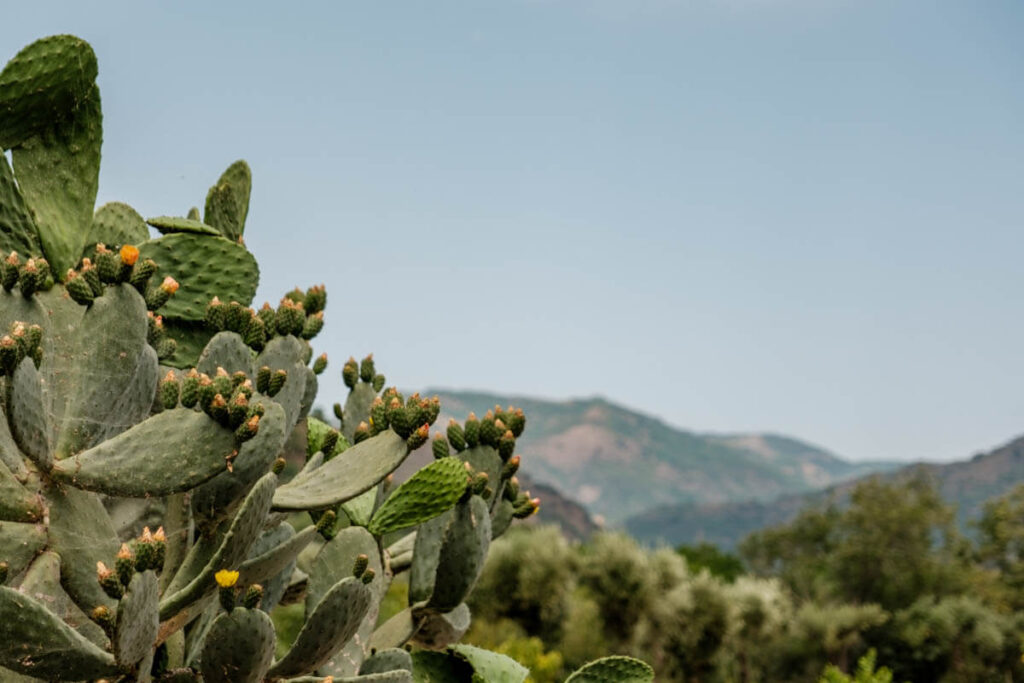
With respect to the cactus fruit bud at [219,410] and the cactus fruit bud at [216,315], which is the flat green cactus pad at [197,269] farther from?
the cactus fruit bud at [219,410]

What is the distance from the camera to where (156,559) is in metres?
2.02

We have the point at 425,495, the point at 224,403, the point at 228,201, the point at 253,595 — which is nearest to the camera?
the point at 224,403

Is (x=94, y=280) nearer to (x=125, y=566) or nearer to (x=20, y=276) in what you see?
(x=20, y=276)

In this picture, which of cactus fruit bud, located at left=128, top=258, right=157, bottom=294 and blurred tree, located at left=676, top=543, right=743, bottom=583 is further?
Result: blurred tree, located at left=676, top=543, right=743, bottom=583

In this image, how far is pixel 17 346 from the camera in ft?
6.80

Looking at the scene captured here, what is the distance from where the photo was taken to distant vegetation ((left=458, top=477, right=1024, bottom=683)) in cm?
1953

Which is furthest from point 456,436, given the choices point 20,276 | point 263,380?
point 20,276

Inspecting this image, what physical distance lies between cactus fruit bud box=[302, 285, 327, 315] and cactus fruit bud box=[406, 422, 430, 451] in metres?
1.09

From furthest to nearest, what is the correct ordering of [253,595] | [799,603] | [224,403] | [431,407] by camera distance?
[799,603] → [431,407] → [253,595] → [224,403]

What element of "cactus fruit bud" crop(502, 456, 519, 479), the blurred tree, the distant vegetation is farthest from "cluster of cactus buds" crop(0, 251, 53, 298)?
the blurred tree

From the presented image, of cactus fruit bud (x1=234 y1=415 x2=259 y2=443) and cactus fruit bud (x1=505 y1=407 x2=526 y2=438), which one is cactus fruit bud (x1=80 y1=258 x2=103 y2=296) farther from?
cactus fruit bud (x1=505 y1=407 x2=526 y2=438)

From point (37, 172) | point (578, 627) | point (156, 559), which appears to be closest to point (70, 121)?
point (37, 172)

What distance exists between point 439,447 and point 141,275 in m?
1.05

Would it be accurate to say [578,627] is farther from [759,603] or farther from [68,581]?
[68,581]
